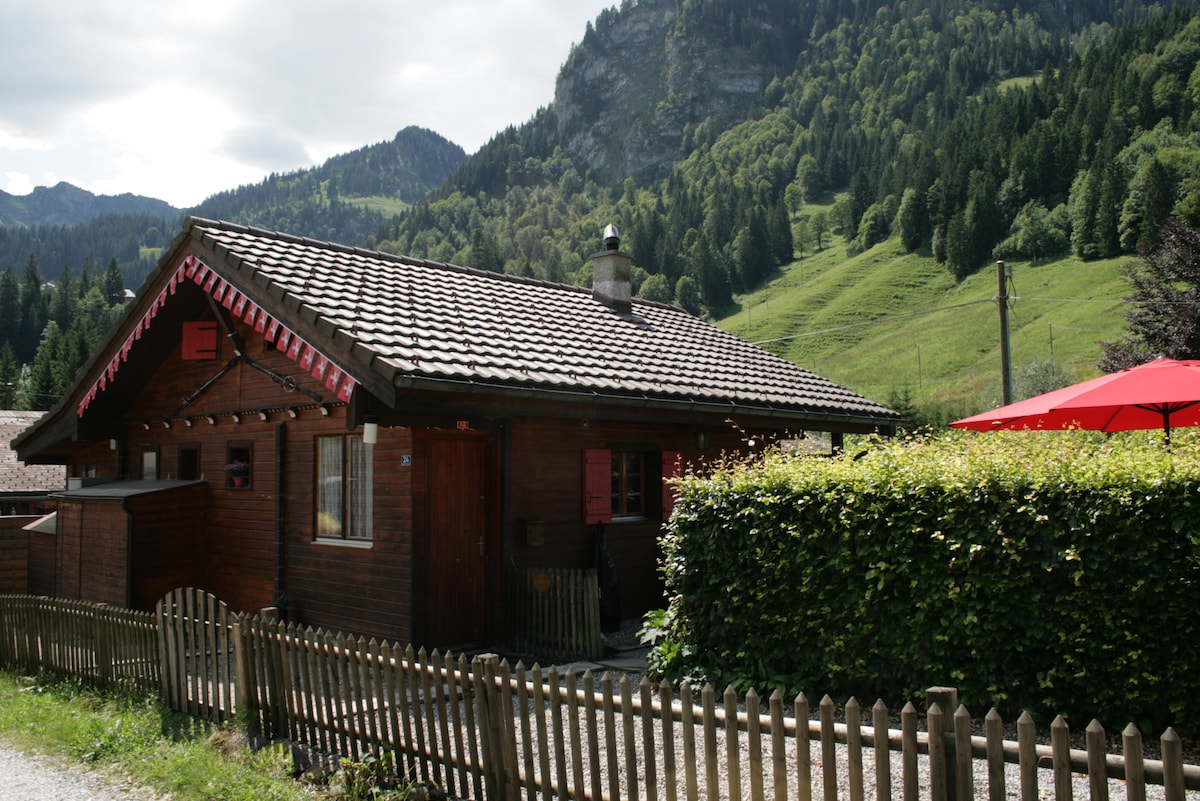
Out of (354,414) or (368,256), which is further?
(368,256)

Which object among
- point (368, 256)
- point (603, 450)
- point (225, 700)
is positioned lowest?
point (225, 700)

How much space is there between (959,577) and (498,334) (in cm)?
643

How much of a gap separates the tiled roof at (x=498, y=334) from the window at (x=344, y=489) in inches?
64.2

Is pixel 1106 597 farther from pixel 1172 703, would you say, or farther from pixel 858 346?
pixel 858 346

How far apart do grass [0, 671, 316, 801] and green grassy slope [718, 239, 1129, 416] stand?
32584 mm

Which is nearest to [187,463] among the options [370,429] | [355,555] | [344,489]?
[344,489]

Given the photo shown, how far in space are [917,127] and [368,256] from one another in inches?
5636

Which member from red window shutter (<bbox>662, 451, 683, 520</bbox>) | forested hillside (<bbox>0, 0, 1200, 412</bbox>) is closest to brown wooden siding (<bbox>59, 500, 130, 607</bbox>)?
red window shutter (<bbox>662, 451, 683, 520</bbox>)

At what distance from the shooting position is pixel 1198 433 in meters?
7.38

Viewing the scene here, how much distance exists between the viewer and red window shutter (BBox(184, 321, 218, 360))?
41.0 feet

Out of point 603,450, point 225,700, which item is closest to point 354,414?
point 225,700

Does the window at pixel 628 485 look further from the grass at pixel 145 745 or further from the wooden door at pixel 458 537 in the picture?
the grass at pixel 145 745

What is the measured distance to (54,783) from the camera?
617cm

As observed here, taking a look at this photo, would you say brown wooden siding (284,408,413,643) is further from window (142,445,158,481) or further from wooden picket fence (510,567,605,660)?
window (142,445,158,481)
